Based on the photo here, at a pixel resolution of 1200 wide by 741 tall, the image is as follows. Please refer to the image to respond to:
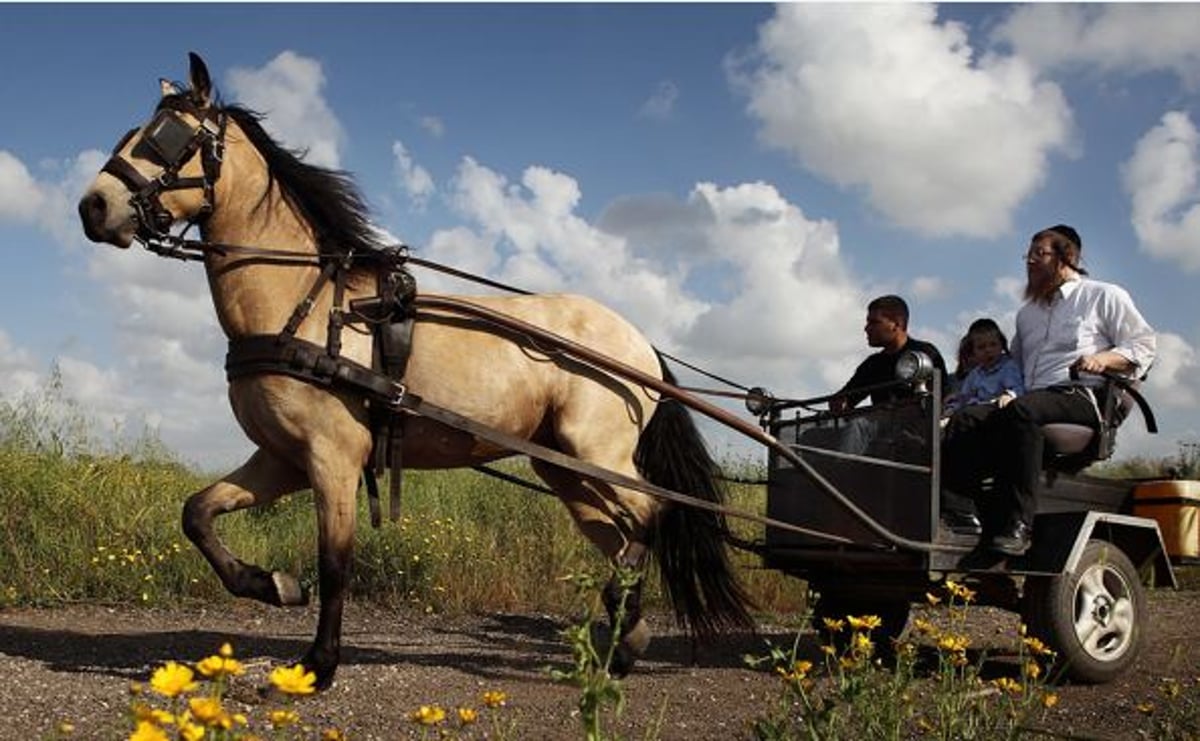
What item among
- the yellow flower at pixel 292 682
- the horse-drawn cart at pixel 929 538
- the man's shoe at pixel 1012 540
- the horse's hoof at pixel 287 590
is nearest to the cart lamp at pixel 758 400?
the horse-drawn cart at pixel 929 538

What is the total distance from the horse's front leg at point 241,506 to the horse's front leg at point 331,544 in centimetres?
17

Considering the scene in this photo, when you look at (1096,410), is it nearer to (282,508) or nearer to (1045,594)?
(1045,594)

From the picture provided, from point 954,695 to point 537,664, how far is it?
120 inches

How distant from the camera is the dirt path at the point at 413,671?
4160mm

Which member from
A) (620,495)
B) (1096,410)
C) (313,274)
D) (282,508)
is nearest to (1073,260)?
(1096,410)

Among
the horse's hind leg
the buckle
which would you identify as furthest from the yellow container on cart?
the buckle

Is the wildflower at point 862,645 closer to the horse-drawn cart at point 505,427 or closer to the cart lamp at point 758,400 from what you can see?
the horse-drawn cart at point 505,427

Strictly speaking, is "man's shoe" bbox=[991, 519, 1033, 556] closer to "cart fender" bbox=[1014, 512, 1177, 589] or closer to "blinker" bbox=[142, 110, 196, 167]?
"cart fender" bbox=[1014, 512, 1177, 589]

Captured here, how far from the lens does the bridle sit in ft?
15.3

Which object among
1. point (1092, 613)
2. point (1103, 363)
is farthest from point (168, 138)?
point (1092, 613)

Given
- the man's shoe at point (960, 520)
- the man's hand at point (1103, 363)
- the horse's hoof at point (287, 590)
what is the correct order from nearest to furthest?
the horse's hoof at point (287, 590), the man's hand at point (1103, 363), the man's shoe at point (960, 520)

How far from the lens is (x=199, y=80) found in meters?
4.86

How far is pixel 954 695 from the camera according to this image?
120 inches

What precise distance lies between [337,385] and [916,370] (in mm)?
2618
